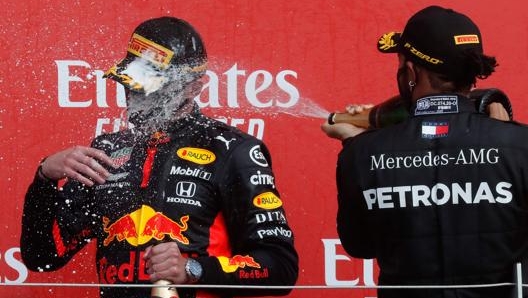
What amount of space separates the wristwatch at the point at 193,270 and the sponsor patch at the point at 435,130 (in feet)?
2.09

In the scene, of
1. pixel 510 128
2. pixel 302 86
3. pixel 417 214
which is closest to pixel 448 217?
pixel 417 214

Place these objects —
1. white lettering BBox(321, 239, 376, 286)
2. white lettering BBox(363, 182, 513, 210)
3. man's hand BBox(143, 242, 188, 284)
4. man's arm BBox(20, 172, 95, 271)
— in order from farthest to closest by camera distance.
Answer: white lettering BBox(321, 239, 376, 286) < man's arm BBox(20, 172, 95, 271) < man's hand BBox(143, 242, 188, 284) < white lettering BBox(363, 182, 513, 210)

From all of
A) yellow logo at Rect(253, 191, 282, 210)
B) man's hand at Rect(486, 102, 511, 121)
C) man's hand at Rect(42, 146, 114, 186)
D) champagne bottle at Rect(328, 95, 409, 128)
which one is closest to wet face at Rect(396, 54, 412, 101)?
champagne bottle at Rect(328, 95, 409, 128)

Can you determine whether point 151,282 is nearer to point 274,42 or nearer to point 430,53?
point 430,53

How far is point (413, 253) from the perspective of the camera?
2828 millimetres

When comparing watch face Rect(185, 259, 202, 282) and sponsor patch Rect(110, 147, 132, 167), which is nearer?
watch face Rect(185, 259, 202, 282)

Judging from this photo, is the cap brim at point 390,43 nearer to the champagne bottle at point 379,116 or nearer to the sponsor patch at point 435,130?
the champagne bottle at point 379,116

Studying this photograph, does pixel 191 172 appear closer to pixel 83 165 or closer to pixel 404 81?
pixel 83 165

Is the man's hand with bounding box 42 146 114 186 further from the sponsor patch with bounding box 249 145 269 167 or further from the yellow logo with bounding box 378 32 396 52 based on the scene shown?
the yellow logo with bounding box 378 32 396 52

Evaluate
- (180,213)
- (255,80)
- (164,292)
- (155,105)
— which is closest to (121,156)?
(155,105)

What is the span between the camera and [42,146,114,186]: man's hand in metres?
3.12

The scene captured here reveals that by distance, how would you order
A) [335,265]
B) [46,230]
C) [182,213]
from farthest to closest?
[335,265] < [46,230] < [182,213]

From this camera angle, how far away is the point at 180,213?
10.4ft

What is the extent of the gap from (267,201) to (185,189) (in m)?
0.22
